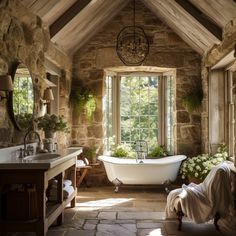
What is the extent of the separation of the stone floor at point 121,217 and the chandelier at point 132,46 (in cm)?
244

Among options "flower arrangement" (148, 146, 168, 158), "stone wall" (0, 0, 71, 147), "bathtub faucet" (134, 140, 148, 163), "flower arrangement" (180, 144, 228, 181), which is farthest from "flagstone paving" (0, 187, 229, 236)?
"stone wall" (0, 0, 71, 147)

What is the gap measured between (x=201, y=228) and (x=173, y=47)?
3.74 meters

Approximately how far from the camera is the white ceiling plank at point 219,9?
13.5 ft

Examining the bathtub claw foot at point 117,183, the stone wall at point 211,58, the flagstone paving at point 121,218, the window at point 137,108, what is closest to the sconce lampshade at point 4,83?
the flagstone paving at point 121,218

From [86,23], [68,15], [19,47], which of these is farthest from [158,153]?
[19,47]

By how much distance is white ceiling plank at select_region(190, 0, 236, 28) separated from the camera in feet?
13.5

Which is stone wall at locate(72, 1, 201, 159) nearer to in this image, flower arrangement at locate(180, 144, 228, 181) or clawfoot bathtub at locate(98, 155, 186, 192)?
clawfoot bathtub at locate(98, 155, 186, 192)

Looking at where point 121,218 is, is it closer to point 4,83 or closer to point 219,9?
point 4,83

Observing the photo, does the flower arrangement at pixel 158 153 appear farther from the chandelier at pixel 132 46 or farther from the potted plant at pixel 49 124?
the potted plant at pixel 49 124

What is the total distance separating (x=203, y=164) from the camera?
543cm

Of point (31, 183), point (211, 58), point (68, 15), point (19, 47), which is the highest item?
point (68, 15)

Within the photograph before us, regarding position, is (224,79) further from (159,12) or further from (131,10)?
(131,10)

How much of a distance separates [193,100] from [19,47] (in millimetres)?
3517

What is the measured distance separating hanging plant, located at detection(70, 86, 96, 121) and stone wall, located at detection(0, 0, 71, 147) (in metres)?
1.34
